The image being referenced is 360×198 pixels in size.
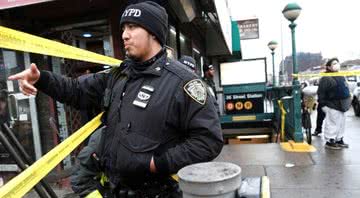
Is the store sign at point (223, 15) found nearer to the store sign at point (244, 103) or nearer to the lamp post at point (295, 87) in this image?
the lamp post at point (295, 87)

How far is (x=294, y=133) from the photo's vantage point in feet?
25.2

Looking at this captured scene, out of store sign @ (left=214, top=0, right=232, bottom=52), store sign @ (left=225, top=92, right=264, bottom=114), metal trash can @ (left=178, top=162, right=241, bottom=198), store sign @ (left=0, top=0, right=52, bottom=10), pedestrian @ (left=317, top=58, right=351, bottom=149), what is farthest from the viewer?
store sign @ (left=225, top=92, right=264, bottom=114)

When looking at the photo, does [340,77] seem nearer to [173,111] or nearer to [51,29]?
[51,29]

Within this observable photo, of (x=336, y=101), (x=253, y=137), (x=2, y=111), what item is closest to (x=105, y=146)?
(x=2, y=111)

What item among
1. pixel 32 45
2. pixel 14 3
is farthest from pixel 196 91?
pixel 14 3

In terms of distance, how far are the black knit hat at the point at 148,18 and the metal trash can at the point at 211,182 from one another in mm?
904

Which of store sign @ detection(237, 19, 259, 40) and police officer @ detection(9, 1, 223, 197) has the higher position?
store sign @ detection(237, 19, 259, 40)

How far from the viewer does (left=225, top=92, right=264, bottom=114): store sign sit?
1155 centimetres

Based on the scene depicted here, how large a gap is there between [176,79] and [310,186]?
389cm

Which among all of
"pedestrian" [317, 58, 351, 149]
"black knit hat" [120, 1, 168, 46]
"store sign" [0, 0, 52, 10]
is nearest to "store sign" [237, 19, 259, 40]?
"pedestrian" [317, 58, 351, 149]

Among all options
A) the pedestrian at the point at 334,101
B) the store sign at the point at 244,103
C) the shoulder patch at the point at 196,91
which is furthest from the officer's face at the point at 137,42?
the store sign at the point at 244,103

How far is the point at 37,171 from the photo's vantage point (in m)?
1.74

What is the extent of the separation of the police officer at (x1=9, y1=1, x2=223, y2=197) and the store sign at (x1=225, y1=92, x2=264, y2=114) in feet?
32.2

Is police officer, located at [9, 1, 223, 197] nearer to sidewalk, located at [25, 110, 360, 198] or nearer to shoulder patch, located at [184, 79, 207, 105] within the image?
shoulder patch, located at [184, 79, 207, 105]
